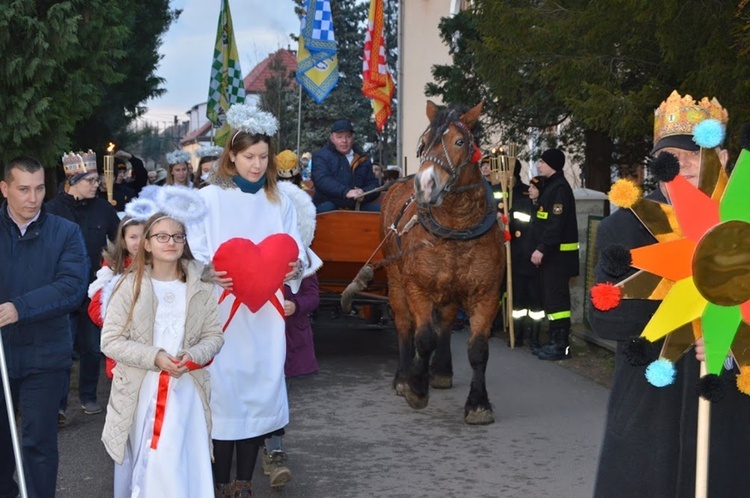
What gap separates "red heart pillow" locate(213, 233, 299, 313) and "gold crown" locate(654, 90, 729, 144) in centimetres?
257

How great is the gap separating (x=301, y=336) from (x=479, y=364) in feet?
6.69

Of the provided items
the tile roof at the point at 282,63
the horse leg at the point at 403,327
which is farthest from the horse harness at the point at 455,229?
the tile roof at the point at 282,63

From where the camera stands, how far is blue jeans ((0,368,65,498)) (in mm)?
5414

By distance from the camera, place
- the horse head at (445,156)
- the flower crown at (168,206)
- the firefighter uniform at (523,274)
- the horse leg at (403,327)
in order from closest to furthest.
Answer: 1. the flower crown at (168,206)
2. the horse head at (445,156)
3. the horse leg at (403,327)
4. the firefighter uniform at (523,274)

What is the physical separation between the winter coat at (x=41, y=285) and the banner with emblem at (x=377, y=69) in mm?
16372

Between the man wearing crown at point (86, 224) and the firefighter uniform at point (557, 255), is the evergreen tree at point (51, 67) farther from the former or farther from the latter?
the firefighter uniform at point (557, 255)

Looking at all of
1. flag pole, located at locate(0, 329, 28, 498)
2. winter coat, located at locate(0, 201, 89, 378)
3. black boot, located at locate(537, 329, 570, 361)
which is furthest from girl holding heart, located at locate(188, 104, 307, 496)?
black boot, located at locate(537, 329, 570, 361)

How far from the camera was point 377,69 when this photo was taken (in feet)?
71.5

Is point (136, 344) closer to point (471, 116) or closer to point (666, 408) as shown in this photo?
point (666, 408)

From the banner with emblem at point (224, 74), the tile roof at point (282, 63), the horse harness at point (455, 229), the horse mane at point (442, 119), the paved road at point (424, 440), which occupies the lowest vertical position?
Answer: the paved road at point (424, 440)

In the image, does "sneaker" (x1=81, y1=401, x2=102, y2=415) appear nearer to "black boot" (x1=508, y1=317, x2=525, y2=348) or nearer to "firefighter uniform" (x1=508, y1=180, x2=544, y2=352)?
"firefighter uniform" (x1=508, y1=180, x2=544, y2=352)

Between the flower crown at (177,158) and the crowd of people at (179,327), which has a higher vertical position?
the flower crown at (177,158)

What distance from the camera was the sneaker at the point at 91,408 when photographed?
28.0 ft

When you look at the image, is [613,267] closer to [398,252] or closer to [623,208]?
[623,208]
